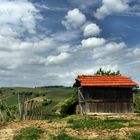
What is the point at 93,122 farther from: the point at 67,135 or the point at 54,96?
the point at 54,96

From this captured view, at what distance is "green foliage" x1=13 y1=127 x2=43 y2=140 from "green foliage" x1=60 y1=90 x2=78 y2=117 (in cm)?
3029

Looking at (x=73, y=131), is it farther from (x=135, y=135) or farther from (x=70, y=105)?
(x=70, y=105)

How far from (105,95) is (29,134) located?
23.4m

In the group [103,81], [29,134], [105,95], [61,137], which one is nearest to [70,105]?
[103,81]

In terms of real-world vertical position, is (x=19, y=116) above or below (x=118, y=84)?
below

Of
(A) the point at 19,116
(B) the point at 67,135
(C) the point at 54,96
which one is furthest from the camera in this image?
(C) the point at 54,96

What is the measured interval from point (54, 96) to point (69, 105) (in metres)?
99.9

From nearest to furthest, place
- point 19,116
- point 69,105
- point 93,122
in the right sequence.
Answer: point 93,122 < point 19,116 < point 69,105

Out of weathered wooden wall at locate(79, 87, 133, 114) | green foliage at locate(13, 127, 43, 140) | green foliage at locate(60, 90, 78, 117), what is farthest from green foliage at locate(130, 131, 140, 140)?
green foliage at locate(60, 90, 78, 117)

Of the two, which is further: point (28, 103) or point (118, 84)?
point (118, 84)

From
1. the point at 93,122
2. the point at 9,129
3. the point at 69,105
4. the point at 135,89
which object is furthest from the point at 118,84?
the point at 9,129

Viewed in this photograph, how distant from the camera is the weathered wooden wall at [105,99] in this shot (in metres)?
43.9

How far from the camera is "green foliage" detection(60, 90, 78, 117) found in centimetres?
5296

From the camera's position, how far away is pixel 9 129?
23.5m
